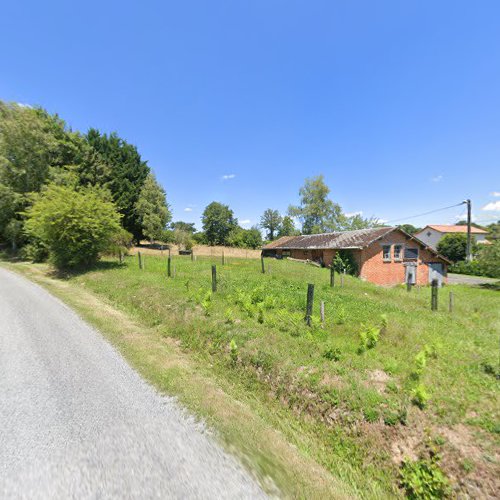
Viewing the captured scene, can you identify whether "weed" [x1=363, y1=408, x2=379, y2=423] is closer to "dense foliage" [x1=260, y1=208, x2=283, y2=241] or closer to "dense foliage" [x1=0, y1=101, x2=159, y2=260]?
"dense foliage" [x1=0, y1=101, x2=159, y2=260]

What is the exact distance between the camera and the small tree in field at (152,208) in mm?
37375

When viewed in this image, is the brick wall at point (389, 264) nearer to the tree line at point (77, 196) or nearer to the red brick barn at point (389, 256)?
the red brick barn at point (389, 256)

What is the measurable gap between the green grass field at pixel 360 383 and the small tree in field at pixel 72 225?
9910 mm

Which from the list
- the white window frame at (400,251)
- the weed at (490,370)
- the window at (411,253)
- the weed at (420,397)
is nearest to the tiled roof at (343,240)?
the white window frame at (400,251)

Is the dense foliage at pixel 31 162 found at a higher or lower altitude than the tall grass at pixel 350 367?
higher

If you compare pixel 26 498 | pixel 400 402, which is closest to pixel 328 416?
pixel 400 402

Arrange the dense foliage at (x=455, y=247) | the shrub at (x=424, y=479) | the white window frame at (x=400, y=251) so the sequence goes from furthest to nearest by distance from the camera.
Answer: the dense foliage at (x=455, y=247), the white window frame at (x=400, y=251), the shrub at (x=424, y=479)

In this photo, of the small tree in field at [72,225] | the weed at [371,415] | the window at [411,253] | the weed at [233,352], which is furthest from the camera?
the window at [411,253]

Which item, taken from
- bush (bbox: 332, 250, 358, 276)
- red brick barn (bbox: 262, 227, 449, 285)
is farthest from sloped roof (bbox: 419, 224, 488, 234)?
bush (bbox: 332, 250, 358, 276)

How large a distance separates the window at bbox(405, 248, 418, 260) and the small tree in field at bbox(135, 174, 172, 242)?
106ft

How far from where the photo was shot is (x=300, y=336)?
19.5 feet

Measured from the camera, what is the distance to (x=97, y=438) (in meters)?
3.02

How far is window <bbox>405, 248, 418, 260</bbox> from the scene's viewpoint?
22.7m

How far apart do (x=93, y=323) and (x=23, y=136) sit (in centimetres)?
2678
